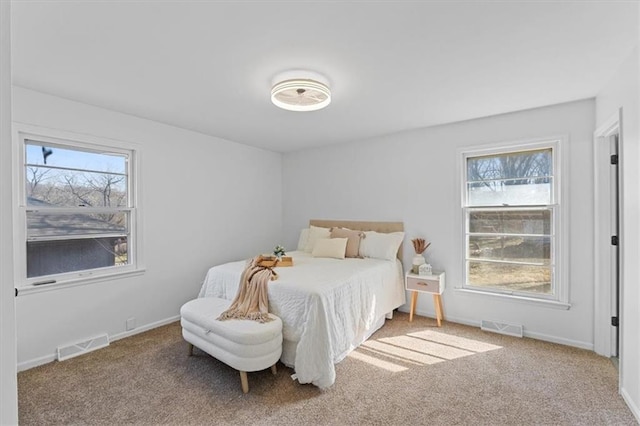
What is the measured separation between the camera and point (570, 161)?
9.64ft

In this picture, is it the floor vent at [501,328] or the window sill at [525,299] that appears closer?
the window sill at [525,299]

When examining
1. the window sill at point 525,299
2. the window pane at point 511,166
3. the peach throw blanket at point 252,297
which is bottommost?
the window sill at point 525,299

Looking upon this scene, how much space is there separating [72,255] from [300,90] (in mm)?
2713

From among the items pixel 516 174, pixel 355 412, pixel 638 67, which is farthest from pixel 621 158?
pixel 355 412

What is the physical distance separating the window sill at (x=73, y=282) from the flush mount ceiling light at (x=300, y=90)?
2442 mm

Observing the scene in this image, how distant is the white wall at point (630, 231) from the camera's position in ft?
6.44

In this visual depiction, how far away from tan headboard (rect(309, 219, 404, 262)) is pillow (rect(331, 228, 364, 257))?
0.24 metres

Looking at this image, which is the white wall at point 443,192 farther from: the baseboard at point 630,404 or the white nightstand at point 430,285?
the baseboard at point 630,404

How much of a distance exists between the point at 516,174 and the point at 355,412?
292cm

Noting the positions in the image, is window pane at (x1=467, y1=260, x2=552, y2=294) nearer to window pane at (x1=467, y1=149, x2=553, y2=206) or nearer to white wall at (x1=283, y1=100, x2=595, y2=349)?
white wall at (x1=283, y1=100, x2=595, y2=349)

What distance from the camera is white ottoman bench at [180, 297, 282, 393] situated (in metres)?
2.20

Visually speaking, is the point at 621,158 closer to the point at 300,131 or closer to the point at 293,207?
the point at 300,131

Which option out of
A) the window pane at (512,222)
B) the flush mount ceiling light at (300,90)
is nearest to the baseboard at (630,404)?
the window pane at (512,222)

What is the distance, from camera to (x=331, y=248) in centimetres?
383
